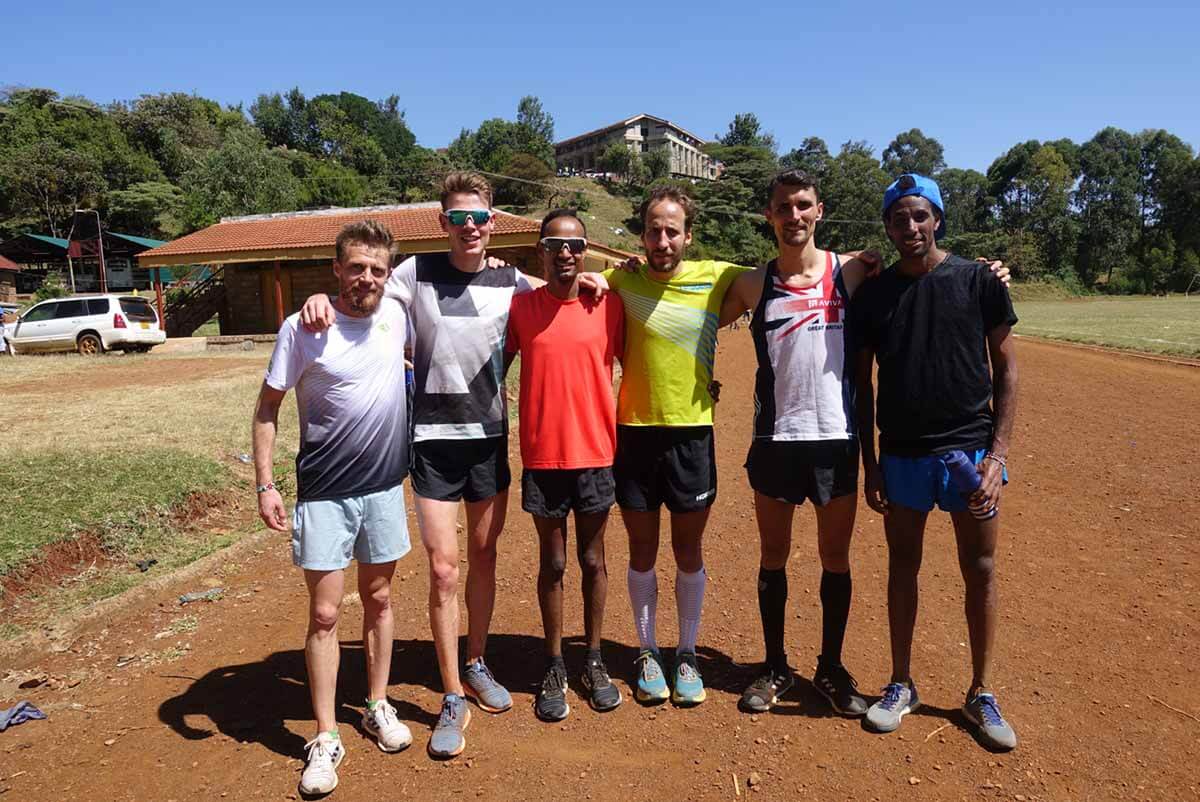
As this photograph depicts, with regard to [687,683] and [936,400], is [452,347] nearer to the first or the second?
[687,683]

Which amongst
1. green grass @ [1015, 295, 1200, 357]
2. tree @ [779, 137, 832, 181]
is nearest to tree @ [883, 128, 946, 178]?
tree @ [779, 137, 832, 181]

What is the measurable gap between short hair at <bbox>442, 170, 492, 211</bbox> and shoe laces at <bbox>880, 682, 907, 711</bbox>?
2617 mm

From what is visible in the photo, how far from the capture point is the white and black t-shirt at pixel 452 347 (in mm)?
3006

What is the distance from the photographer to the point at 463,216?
3.01 meters

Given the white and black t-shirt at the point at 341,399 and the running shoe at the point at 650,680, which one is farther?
the running shoe at the point at 650,680

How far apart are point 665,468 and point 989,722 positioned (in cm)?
159

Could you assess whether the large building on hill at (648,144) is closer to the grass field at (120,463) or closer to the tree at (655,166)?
the tree at (655,166)

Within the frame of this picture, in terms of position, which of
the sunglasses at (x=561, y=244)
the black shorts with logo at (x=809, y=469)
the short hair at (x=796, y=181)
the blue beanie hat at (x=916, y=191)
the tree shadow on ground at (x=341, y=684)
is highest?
the short hair at (x=796, y=181)

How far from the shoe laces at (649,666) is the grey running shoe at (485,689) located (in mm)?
606

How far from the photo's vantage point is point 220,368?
48.4 ft

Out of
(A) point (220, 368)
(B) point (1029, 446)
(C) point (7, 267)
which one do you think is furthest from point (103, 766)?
(C) point (7, 267)

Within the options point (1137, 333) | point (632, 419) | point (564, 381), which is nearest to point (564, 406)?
point (564, 381)

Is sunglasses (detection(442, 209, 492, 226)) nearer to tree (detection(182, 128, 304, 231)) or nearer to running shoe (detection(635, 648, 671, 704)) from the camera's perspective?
running shoe (detection(635, 648, 671, 704))

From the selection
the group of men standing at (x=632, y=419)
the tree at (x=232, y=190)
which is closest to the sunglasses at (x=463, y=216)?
the group of men standing at (x=632, y=419)
